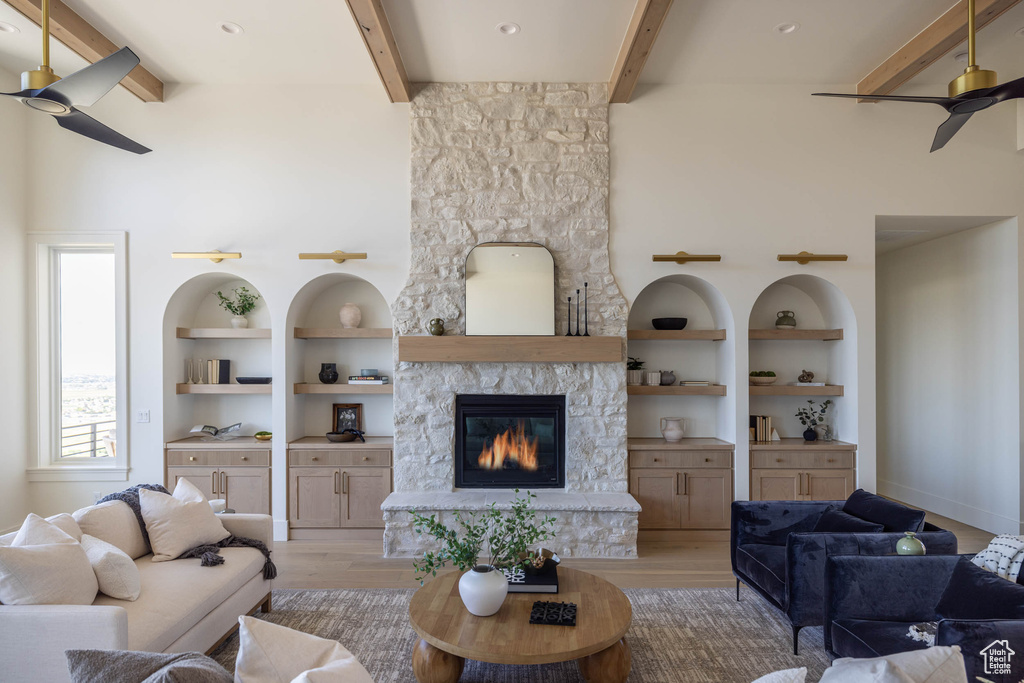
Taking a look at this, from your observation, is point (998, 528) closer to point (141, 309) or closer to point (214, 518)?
point (214, 518)

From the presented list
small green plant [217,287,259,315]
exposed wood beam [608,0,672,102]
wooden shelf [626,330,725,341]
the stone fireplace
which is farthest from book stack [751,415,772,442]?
small green plant [217,287,259,315]

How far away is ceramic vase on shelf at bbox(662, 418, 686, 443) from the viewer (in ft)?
15.9

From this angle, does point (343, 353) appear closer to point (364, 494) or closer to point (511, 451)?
point (364, 494)

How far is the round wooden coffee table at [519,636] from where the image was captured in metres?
2.24

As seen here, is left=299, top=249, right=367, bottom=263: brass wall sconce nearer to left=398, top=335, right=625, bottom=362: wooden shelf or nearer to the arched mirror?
left=398, top=335, right=625, bottom=362: wooden shelf

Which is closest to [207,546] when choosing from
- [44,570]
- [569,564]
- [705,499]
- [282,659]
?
[44,570]

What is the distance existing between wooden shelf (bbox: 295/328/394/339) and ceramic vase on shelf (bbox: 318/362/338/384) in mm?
332

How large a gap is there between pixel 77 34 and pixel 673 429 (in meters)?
5.30

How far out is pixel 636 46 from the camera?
12.6 feet

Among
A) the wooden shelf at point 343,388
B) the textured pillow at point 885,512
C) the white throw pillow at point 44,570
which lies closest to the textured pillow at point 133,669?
the white throw pillow at point 44,570

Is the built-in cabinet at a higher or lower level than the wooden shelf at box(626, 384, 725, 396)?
lower

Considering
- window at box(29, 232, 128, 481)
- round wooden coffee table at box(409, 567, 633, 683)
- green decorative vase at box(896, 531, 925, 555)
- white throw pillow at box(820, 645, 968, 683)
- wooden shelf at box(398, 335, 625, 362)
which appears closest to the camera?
white throw pillow at box(820, 645, 968, 683)

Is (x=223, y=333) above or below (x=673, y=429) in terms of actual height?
above

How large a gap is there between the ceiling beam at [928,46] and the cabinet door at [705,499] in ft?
11.1
